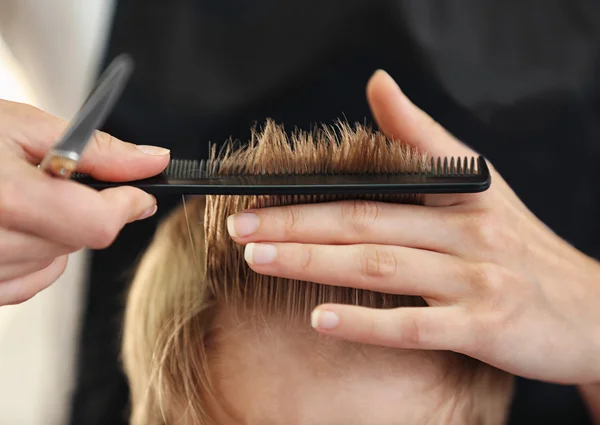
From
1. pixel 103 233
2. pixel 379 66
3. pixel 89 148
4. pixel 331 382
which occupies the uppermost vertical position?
pixel 379 66

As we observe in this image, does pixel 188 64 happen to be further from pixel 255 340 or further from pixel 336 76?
pixel 255 340

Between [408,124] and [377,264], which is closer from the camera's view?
[377,264]

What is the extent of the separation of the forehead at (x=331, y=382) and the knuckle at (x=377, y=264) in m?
0.13

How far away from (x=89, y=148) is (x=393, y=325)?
0.42 metres

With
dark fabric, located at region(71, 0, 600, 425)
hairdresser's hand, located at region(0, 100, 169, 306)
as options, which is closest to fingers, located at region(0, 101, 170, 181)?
hairdresser's hand, located at region(0, 100, 169, 306)

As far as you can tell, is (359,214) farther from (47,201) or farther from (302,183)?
(47,201)

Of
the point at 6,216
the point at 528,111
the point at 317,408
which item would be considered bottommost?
the point at 317,408

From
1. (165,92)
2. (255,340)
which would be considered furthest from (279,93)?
(255,340)

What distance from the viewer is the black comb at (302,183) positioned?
60cm

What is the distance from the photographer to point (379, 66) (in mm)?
1212

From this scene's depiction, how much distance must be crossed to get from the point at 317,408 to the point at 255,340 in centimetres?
13

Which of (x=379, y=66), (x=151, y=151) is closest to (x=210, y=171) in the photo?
(x=151, y=151)

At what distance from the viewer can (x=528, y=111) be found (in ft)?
3.95

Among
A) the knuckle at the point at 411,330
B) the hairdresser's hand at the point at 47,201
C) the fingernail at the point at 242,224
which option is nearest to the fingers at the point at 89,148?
the hairdresser's hand at the point at 47,201
